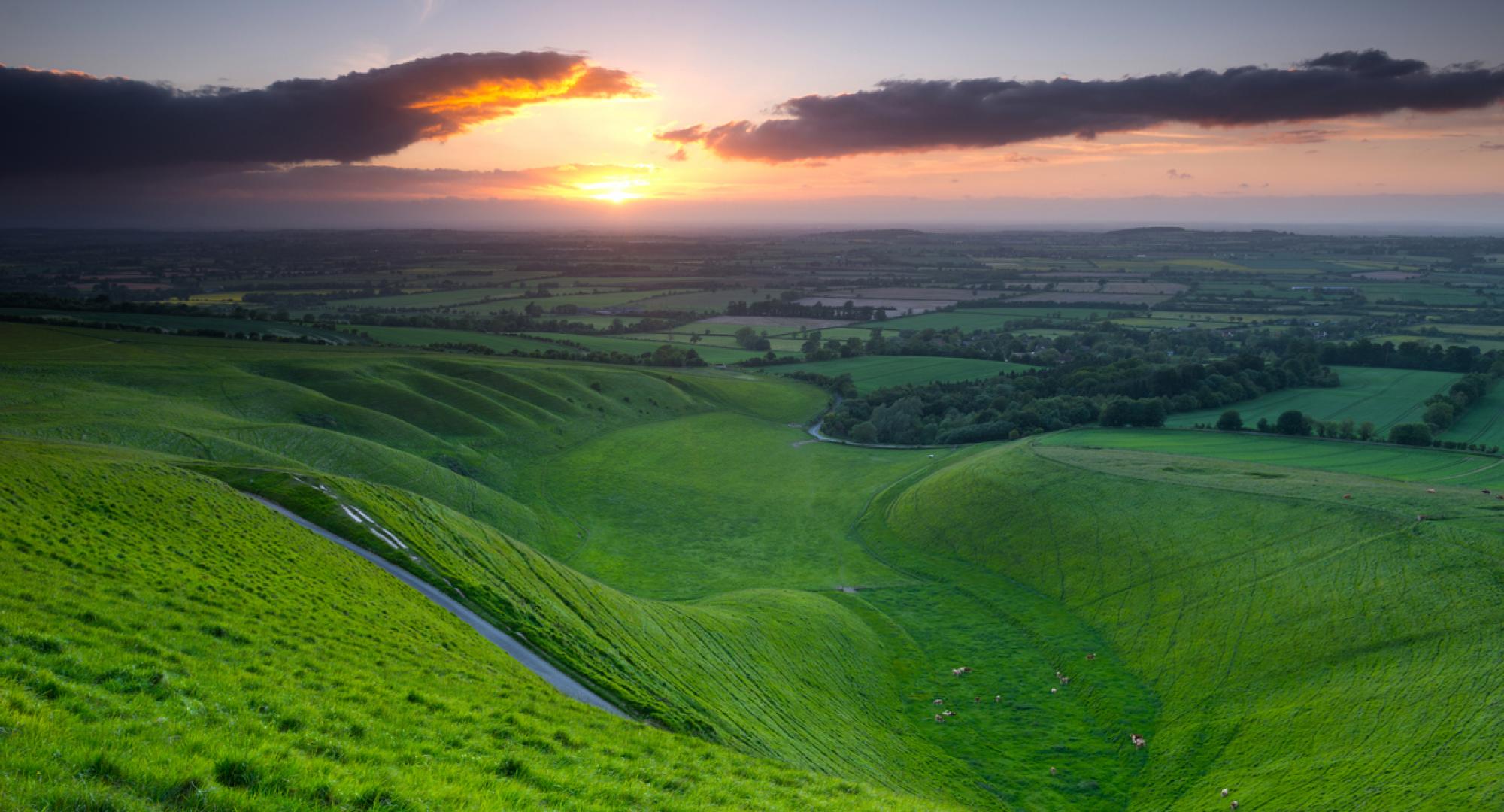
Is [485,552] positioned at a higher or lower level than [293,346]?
lower

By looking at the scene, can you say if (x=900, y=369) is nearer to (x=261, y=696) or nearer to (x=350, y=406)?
(x=350, y=406)

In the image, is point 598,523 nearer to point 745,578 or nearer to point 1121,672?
point 745,578

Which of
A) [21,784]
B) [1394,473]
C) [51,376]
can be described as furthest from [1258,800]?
[51,376]

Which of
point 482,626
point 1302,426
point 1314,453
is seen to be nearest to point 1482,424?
point 1302,426

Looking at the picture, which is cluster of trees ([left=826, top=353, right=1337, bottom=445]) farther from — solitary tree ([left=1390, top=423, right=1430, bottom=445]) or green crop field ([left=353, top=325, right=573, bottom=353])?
green crop field ([left=353, top=325, right=573, bottom=353])

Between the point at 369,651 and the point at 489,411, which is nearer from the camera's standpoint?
the point at 369,651

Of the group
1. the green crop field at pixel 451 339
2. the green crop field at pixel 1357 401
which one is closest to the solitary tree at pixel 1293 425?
the green crop field at pixel 1357 401

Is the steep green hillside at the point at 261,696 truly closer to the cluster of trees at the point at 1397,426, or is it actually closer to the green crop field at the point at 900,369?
the cluster of trees at the point at 1397,426
